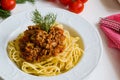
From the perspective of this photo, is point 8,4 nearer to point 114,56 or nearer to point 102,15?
point 102,15

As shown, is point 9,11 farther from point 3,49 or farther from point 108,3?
point 108,3

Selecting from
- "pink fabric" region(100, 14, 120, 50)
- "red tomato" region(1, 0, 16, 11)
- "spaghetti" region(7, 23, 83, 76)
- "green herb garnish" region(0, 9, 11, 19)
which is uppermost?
"red tomato" region(1, 0, 16, 11)

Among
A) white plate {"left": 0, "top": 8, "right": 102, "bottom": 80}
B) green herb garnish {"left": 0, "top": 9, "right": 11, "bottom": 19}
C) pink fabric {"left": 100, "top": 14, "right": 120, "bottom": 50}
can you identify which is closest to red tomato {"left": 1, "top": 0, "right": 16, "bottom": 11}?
green herb garnish {"left": 0, "top": 9, "right": 11, "bottom": 19}

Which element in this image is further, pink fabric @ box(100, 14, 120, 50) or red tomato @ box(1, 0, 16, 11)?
red tomato @ box(1, 0, 16, 11)

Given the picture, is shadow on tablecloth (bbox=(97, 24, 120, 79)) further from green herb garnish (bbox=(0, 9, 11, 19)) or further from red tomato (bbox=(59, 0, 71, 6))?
green herb garnish (bbox=(0, 9, 11, 19))

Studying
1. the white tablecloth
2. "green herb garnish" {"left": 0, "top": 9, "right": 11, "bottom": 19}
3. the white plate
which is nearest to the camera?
the white plate

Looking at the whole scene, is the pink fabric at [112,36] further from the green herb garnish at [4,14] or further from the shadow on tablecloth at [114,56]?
the green herb garnish at [4,14]

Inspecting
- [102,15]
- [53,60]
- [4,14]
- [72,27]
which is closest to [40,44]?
[53,60]

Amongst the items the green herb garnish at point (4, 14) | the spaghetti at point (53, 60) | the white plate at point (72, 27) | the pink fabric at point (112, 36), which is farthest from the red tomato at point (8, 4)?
the pink fabric at point (112, 36)
